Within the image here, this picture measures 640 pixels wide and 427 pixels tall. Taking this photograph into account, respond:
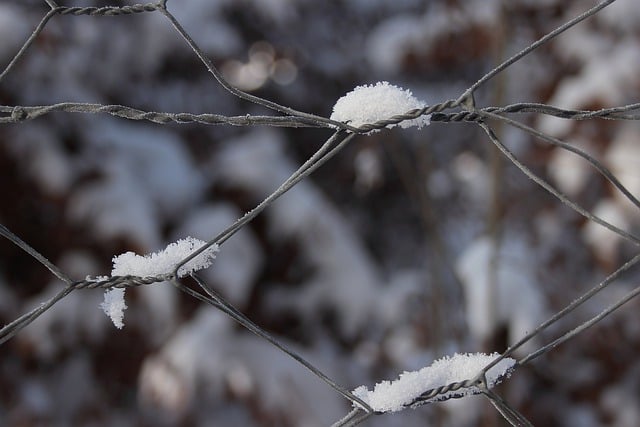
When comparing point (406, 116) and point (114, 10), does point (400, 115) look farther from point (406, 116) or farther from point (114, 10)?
point (114, 10)

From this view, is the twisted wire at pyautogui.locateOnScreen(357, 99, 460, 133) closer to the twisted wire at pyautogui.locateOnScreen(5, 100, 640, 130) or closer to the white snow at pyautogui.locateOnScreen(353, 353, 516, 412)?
the twisted wire at pyautogui.locateOnScreen(5, 100, 640, 130)

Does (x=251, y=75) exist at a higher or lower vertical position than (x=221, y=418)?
higher

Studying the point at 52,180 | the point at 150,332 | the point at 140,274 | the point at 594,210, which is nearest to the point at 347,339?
the point at 150,332

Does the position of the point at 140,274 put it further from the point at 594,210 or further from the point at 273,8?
the point at 273,8

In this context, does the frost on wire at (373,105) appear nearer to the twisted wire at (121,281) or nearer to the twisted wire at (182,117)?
the twisted wire at (182,117)

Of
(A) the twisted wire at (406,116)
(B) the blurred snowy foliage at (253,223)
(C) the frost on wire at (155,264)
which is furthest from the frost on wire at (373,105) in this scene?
(B) the blurred snowy foliage at (253,223)
